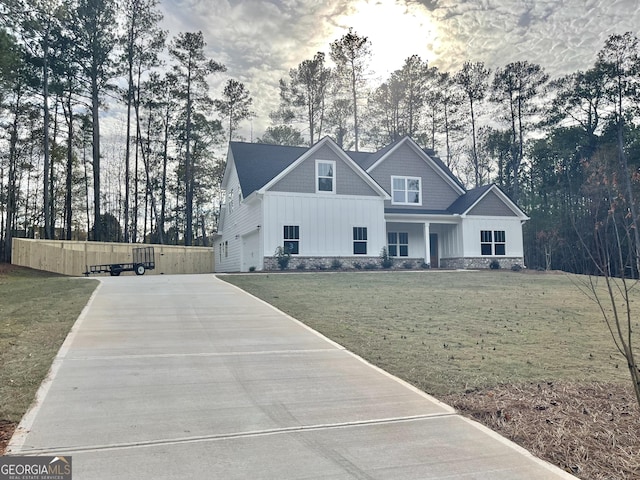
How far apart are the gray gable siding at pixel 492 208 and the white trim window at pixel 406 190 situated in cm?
298

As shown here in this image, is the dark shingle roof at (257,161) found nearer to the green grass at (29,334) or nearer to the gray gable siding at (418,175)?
the gray gable siding at (418,175)

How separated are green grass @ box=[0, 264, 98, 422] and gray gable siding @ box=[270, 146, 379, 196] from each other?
10.2 meters

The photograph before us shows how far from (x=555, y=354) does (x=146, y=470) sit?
563cm

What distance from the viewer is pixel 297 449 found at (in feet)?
11.3

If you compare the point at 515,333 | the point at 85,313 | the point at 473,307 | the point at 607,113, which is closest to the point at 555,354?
the point at 515,333

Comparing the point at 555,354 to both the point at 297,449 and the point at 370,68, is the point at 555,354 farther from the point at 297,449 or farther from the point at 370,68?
the point at 370,68

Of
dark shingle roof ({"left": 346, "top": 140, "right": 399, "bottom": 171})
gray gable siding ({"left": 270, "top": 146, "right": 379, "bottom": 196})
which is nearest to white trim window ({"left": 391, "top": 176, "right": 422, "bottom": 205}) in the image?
dark shingle roof ({"left": 346, "top": 140, "right": 399, "bottom": 171})

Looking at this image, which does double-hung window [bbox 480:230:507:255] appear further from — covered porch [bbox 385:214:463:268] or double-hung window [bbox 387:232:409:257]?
double-hung window [bbox 387:232:409:257]

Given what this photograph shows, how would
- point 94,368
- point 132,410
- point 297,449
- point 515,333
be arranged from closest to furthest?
point 297,449
point 132,410
point 94,368
point 515,333

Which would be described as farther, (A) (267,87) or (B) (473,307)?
(A) (267,87)

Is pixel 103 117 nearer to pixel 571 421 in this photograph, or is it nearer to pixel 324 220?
pixel 324 220

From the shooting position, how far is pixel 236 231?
83.1 ft

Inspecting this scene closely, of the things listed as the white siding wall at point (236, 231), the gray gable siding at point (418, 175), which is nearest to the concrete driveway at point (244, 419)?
the white siding wall at point (236, 231)

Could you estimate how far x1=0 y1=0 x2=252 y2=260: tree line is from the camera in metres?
25.6
